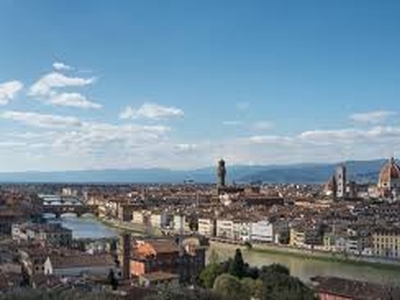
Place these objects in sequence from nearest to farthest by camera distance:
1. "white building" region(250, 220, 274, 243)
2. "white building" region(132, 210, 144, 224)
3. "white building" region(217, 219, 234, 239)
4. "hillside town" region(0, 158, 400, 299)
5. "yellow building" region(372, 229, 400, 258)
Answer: "hillside town" region(0, 158, 400, 299) → "yellow building" region(372, 229, 400, 258) → "white building" region(250, 220, 274, 243) → "white building" region(217, 219, 234, 239) → "white building" region(132, 210, 144, 224)

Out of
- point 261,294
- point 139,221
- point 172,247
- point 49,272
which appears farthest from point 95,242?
point 139,221

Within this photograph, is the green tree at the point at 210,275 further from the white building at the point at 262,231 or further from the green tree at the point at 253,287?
the white building at the point at 262,231

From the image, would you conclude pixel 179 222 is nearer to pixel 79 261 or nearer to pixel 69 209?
pixel 69 209

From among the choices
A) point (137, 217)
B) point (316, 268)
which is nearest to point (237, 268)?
A: point (316, 268)

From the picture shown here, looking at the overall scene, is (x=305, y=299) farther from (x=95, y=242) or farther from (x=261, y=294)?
(x=95, y=242)

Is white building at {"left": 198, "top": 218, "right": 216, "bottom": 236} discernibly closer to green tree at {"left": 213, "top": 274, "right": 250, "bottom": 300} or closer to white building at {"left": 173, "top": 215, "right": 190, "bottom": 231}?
white building at {"left": 173, "top": 215, "right": 190, "bottom": 231}

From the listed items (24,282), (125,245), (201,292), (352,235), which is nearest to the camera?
(201,292)

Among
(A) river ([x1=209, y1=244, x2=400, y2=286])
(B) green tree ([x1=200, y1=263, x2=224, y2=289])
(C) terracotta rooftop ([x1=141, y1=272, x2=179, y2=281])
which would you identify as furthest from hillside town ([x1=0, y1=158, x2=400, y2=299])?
(A) river ([x1=209, y1=244, x2=400, y2=286])
